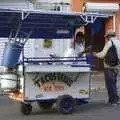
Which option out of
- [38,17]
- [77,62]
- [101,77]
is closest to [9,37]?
A: [38,17]

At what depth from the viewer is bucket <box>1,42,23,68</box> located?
511 inches

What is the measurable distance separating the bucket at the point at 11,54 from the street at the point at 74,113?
1.14 m

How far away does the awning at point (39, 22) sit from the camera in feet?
43.4

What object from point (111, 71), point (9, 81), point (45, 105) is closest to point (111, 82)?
point (111, 71)

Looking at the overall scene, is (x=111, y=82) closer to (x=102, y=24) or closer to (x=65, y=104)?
(x=65, y=104)

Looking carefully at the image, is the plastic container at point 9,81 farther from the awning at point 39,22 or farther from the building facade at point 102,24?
the building facade at point 102,24

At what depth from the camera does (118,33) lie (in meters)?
24.9

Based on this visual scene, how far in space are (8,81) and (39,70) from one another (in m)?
0.74

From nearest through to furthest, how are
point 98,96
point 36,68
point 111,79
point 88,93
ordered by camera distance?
1. point 36,68
2. point 88,93
3. point 111,79
4. point 98,96

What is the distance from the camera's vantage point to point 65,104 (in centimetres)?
1324

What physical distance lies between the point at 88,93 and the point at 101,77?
9.32 m

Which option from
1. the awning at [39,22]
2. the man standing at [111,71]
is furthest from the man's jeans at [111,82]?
the awning at [39,22]

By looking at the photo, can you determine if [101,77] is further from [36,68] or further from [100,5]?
[36,68]

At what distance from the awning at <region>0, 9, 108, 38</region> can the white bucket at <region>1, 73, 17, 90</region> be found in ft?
3.21
